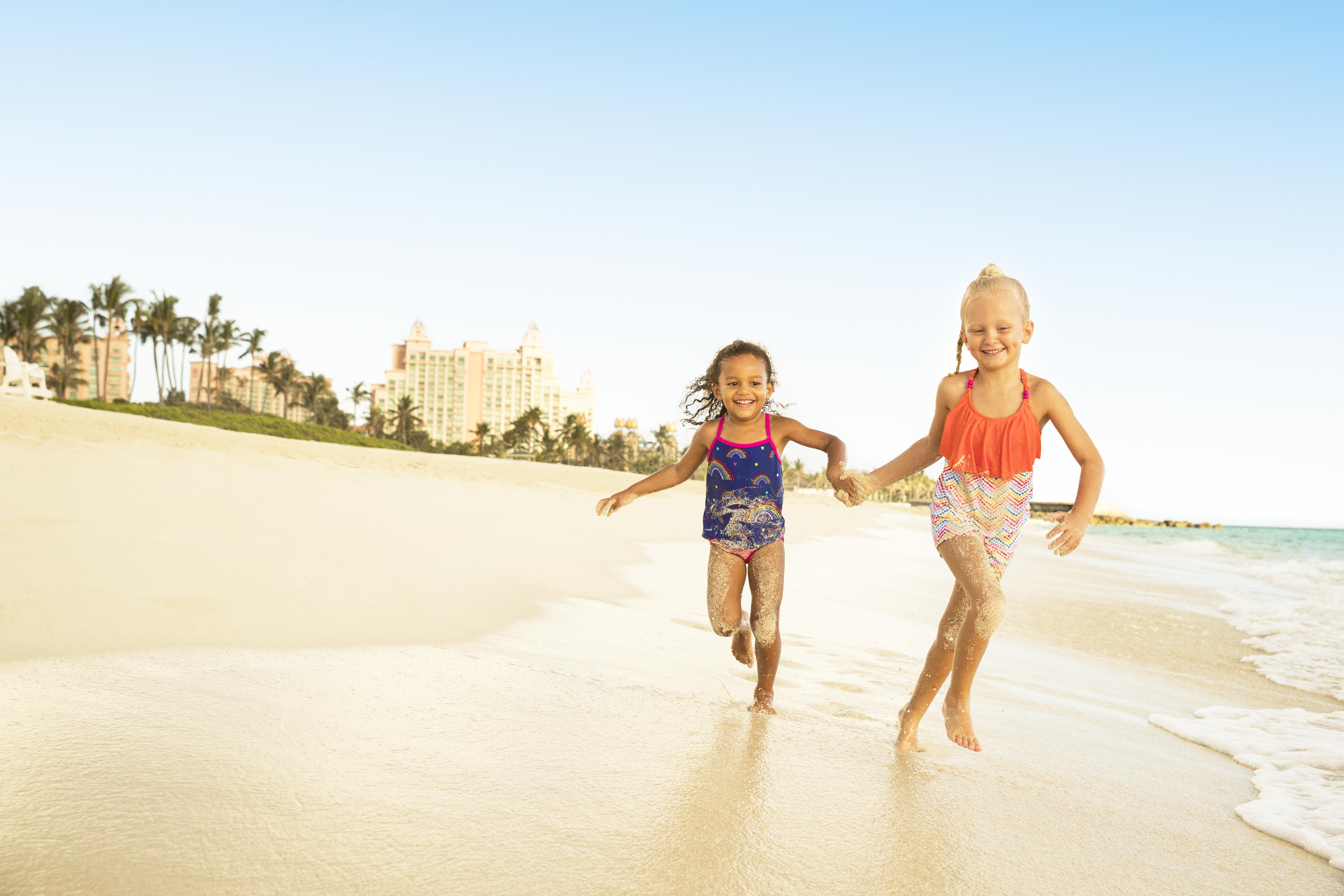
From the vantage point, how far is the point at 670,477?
4098 mm

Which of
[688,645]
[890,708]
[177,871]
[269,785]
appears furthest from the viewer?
[688,645]

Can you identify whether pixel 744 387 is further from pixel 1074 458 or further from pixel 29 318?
pixel 29 318

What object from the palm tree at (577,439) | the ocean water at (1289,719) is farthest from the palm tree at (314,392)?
the ocean water at (1289,719)

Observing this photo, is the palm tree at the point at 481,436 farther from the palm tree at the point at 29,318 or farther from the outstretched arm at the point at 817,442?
the outstretched arm at the point at 817,442

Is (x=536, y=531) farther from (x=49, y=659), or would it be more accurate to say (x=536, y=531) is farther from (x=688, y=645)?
(x=49, y=659)

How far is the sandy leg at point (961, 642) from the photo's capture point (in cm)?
318

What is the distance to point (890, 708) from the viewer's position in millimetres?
4004

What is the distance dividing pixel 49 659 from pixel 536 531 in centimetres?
775

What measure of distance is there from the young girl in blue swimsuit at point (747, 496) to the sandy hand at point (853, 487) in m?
0.03

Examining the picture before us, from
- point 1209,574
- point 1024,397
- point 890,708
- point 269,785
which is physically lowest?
point 1209,574

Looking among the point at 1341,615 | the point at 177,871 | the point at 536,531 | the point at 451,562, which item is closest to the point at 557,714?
the point at 177,871

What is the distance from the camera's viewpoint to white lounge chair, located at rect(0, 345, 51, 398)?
90.9 ft

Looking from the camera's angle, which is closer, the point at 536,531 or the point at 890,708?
the point at 890,708

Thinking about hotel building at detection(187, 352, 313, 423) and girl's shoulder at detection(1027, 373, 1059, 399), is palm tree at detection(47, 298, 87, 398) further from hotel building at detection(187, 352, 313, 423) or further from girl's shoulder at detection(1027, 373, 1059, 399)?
girl's shoulder at detection(1027, 373, 1059, 399)
